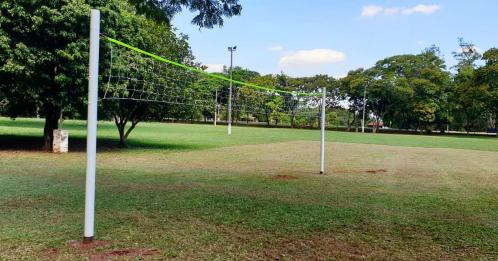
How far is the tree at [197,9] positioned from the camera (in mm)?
8336

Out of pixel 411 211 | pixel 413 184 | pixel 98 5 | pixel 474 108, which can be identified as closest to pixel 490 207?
pixel 411 211

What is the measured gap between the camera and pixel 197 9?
8406mm

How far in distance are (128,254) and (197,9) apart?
5032 mm

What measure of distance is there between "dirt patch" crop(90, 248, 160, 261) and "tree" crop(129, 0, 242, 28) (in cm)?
479

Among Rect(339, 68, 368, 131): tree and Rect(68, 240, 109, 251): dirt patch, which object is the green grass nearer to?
Rect(68, 240, 109, 251): dirt patch

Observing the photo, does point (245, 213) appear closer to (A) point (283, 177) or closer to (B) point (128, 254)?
(B) point (128, 254)

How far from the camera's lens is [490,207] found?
806 cm

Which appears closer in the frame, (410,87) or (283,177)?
(283,177)

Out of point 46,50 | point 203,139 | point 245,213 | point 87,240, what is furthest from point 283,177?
point 203,139

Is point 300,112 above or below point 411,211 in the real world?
above

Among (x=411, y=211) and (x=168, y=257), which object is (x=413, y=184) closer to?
(x=411, y=211)

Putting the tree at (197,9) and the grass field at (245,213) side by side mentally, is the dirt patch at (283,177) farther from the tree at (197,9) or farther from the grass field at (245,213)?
the tree at (197,9)

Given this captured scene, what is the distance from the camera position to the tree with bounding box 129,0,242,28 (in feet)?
27.3

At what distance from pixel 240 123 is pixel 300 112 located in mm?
49635
